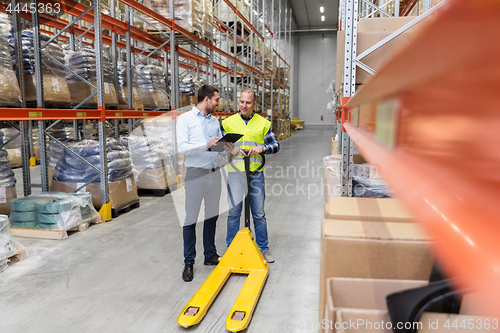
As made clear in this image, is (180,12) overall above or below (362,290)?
above

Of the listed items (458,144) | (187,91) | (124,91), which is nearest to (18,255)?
(124,91)

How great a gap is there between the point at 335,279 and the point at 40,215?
420 cm

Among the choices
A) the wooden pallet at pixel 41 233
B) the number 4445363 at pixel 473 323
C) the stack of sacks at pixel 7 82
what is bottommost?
the wooden pallet at pixel 41 233

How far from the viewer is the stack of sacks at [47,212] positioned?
4.54 meters

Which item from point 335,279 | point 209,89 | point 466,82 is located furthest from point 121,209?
point 466,82

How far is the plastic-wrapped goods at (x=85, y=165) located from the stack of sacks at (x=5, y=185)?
2.05 ft

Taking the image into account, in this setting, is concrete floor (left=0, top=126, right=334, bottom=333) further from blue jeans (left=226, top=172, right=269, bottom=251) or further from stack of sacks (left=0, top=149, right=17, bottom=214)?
stack of sacks (left=0, top=149, right=17, bottom=214)

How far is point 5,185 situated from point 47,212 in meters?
1.01

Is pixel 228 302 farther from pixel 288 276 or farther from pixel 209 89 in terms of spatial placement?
pixel 209 89

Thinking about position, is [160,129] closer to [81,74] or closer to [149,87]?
[149,87]

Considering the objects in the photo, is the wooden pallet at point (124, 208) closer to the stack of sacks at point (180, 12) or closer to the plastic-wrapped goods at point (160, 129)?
the plastic-wrapped goods at point (160, 129)

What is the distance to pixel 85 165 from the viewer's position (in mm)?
5559

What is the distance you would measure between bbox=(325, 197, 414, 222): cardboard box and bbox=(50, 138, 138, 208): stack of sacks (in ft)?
13.5

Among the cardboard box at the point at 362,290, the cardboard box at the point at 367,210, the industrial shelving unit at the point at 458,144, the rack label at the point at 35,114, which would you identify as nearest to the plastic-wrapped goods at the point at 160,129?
the rack label at the point at 35,114
